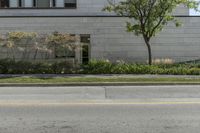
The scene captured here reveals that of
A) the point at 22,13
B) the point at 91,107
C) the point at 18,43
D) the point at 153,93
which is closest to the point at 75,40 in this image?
the point at 18,43

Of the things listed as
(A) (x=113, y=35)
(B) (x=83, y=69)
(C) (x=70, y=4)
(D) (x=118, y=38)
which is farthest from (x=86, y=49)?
(B) (x=83, y=69)

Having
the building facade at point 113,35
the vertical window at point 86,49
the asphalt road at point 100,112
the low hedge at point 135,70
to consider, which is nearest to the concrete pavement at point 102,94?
the asphalt road at point 100,112

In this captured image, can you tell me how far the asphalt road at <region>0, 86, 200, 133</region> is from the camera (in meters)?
10.0

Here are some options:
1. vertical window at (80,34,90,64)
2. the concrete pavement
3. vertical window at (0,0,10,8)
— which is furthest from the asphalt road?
vertical window at (0,0,10,8)

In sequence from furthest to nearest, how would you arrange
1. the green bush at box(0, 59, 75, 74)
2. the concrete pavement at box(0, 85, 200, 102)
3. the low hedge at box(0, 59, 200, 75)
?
the green bush at box(0, 59, 75, 74), the low hedge at box(0, 59, 200, 75), the concrete pavement at box(0, 85, 200, 102)

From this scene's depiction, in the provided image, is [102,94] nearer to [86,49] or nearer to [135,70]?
[135,70]

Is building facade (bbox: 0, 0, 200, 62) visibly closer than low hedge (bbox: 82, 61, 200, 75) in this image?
No

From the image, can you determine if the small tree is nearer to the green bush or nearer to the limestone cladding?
the green bush

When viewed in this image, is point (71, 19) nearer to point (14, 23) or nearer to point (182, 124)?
point (14, 23)

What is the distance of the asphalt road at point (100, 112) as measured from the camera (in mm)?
10039

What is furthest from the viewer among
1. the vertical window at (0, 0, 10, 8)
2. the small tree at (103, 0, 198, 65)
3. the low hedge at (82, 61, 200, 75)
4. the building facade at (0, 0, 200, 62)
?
the vertical window at (0, 0, 10, 8)

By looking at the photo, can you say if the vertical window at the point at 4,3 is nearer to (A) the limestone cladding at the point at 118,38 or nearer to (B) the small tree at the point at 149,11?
(A) the limestone cladding at the point at 118,38

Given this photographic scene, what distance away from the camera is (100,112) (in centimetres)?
1212

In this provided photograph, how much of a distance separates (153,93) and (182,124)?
22.7 ft
